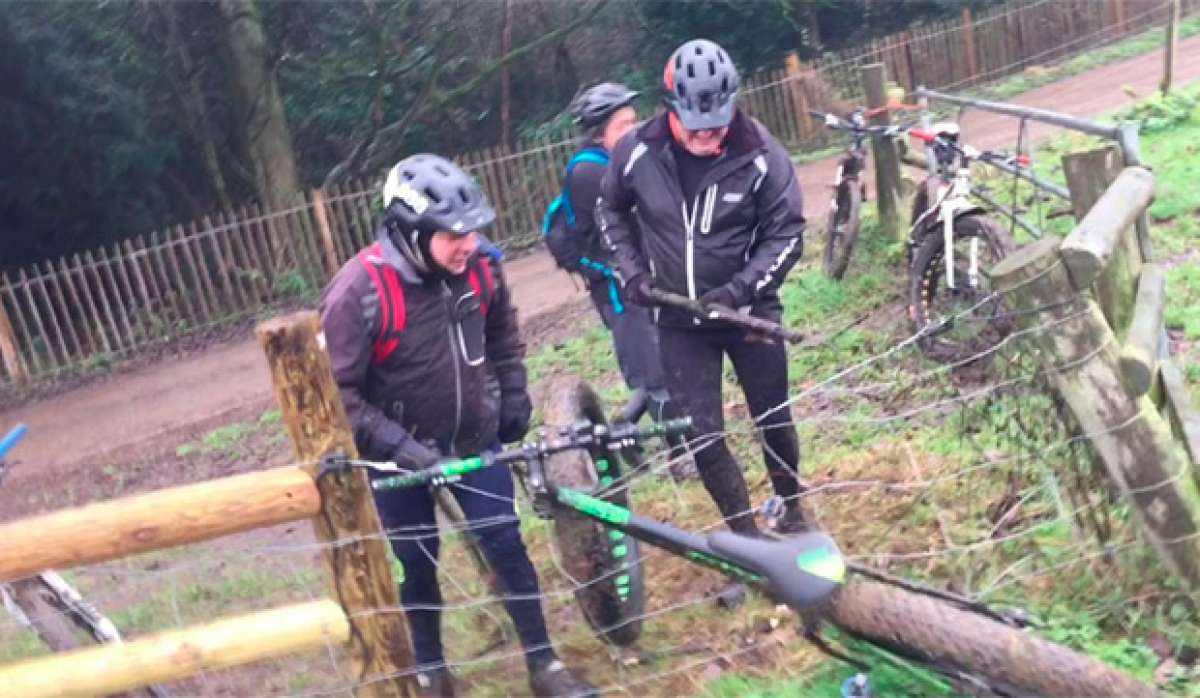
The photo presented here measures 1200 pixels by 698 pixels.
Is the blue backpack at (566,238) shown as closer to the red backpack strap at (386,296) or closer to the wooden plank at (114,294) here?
the red backpack strap at (386,296)

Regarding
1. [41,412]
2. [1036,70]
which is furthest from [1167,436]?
[1036,70]

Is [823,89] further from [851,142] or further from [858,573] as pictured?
[858,573]

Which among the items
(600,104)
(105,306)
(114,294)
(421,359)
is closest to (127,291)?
(114,294)

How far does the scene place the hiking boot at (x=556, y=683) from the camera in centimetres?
397

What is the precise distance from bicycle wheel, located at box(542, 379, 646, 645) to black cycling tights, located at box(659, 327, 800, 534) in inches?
15.8

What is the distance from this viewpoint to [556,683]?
157 inches

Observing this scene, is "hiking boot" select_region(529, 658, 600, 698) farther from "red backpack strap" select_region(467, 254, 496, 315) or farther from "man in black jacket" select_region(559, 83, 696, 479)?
"man in black jacket" select_region(559, 83, 696, 479)

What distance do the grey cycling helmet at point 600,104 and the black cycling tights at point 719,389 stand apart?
1.39 metres

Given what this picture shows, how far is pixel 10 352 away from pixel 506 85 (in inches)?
402

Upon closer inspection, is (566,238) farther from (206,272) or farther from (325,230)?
(325,230)

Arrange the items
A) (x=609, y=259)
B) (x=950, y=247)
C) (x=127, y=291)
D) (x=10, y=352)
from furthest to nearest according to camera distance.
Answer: (x=127, y=291) < (x=10, y=352) < (x=950, y=247) < (x=609, y=259)

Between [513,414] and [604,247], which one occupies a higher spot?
[604,247]

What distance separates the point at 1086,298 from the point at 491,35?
60.4 feet

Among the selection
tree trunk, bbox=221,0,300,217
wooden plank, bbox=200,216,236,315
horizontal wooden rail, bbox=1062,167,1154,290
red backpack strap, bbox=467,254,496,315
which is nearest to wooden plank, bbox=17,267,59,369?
wooden plank, bbox=200,216,236,315
